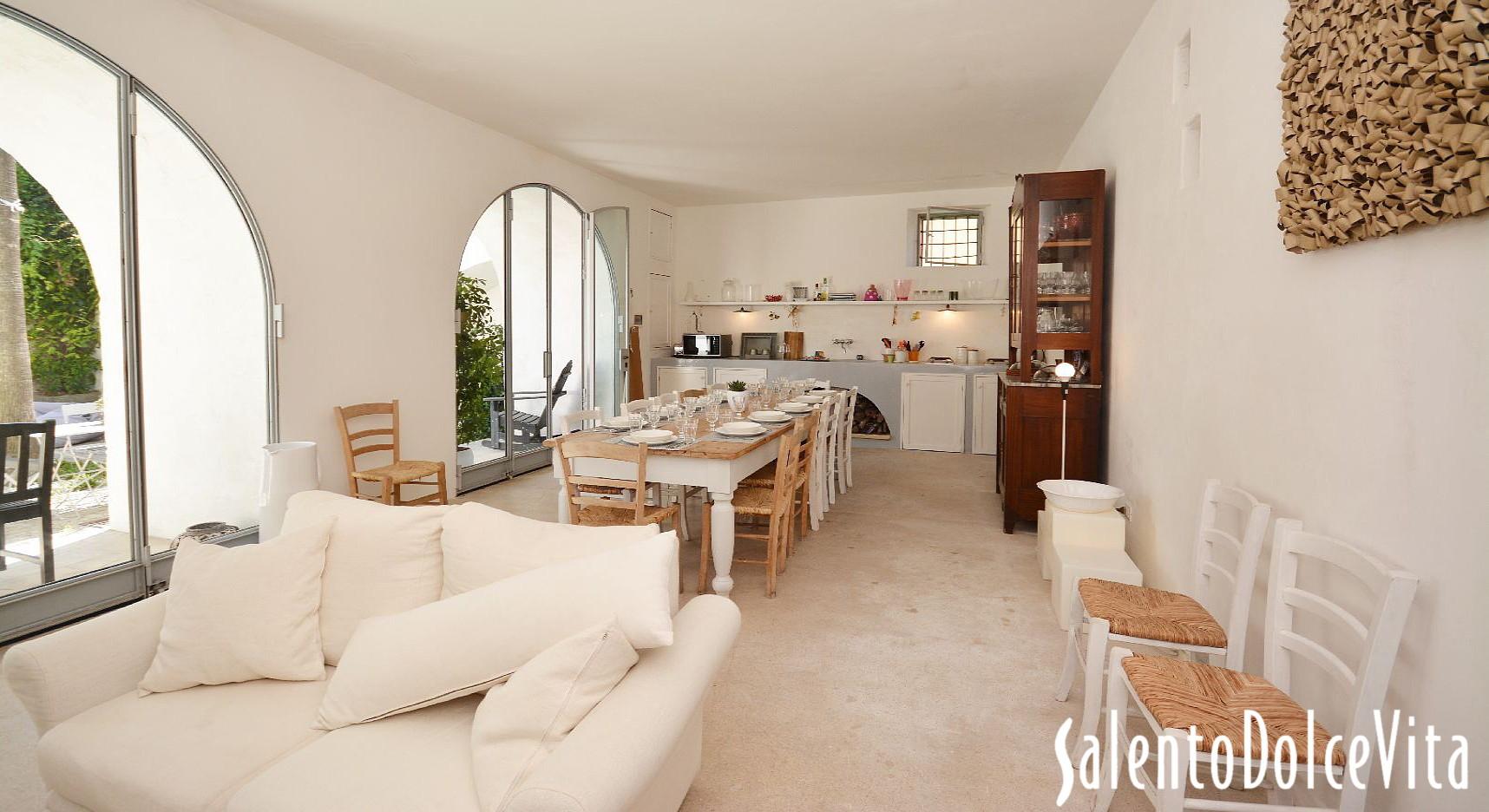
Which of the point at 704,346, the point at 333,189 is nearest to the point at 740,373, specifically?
Answer: the point at 704,346

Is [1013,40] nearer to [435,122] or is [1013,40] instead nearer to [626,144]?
[626,144]

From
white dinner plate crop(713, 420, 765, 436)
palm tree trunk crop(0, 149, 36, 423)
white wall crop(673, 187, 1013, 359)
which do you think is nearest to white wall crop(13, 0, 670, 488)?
→ palm tree trunk crop(0, 149, 36, 423)

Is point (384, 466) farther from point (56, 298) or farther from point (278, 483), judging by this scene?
point (56, 298)

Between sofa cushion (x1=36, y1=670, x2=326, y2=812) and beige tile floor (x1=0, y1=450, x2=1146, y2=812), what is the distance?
2.40 feet

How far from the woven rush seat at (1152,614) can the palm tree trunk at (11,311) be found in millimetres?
4453

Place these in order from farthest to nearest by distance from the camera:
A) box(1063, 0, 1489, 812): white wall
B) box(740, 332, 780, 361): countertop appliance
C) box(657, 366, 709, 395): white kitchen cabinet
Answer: box(740, 332, 780, 361): countertop appliance → box(657, 366, 709, 395): white kitchen cabinet → box(1063, 0, 1489, 812): white wall

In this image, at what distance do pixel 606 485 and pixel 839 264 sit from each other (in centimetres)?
621

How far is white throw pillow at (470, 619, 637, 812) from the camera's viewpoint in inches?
55.0

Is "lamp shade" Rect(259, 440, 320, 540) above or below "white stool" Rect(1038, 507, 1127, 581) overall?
above

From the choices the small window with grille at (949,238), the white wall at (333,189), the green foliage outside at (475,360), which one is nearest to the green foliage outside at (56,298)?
the white wall at (333,189)

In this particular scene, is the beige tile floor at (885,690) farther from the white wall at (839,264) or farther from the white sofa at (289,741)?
the white wall at (839,264)

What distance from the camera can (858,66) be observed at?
457cm

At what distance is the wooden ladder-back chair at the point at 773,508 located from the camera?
12.2 feet

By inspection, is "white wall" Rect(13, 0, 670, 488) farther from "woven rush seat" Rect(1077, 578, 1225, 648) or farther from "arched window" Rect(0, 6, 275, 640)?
"woven rush seat" Rect(1077, 578, 1225, 648)
